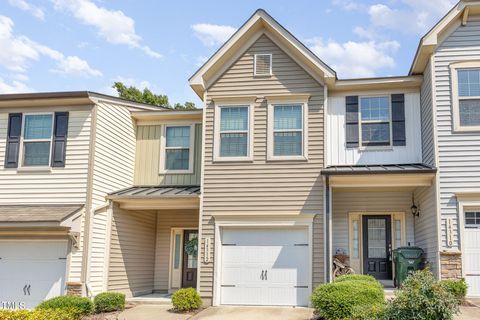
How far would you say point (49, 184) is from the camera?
13711 mm

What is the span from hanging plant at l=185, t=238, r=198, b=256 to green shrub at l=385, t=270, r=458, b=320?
903cm

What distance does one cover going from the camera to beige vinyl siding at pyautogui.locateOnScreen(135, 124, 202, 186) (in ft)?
51.7

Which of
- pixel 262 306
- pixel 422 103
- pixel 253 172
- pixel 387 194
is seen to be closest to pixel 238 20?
pixel 253 172

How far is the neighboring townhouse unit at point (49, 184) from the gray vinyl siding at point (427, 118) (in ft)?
28.4

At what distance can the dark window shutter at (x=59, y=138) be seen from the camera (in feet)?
45.2

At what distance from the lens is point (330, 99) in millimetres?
14492

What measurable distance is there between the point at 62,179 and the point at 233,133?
15.7 feet

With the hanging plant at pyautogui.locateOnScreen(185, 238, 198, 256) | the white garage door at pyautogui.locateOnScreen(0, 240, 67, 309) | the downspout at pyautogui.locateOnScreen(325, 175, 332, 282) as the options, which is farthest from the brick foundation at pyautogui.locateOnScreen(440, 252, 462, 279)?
the white garage door at pyautogui.locateOnScreen(0, 240, 67, 309)

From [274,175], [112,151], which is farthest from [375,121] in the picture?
[112,151]

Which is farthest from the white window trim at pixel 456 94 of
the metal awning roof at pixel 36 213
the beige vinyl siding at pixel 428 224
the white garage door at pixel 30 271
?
the white garage door at pixel 30 271

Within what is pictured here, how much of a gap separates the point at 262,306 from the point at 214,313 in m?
1.53

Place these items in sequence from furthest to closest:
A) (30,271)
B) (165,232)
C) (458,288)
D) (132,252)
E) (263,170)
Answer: (165,232), (132,252), (263,170), (30,271), (458,288)

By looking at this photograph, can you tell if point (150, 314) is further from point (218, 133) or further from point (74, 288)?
point (218, 133)

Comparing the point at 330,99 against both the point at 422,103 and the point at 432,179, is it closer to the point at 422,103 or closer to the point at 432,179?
the point at 422,103
